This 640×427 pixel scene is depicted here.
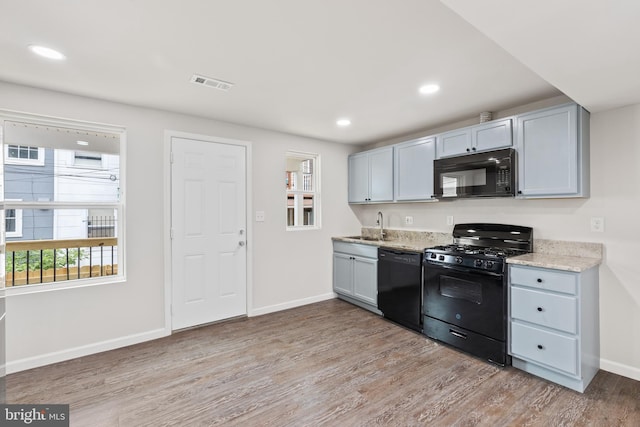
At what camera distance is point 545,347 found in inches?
91.6

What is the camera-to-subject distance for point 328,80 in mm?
2451

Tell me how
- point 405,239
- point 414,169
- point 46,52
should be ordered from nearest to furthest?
point 46,52, point 414,169, point 405,239

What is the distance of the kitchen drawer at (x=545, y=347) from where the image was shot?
86.7 inches

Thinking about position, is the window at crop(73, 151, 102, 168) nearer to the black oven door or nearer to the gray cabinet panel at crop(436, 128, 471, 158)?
the black oven door

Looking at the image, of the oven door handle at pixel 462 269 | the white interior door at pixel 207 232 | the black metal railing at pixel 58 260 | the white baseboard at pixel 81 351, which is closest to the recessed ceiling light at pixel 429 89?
the oven door handle at pixel 462 269

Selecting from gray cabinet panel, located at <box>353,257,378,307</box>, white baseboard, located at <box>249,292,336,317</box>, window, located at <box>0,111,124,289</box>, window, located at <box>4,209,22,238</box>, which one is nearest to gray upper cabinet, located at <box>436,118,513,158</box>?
gray cabinet panel, located at <box>353,257,378,307</box>

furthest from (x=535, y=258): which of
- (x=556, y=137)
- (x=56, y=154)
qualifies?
(x=56, y=154)

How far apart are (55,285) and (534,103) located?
4751 mm

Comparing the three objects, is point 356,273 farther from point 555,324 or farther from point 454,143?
point 555,324

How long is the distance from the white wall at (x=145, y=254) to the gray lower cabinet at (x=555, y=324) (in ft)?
8.29

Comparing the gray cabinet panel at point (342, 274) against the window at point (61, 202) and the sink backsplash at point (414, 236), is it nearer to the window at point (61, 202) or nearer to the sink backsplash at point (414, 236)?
the sink backsplash at point (414, 236)

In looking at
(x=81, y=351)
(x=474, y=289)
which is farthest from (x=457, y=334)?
(x=81, y=351)

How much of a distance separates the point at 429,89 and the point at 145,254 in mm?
3151

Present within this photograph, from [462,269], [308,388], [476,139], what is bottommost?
[308,388]
